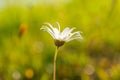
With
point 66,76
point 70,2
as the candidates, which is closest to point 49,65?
point 66,76

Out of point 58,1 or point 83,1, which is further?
point 58,1

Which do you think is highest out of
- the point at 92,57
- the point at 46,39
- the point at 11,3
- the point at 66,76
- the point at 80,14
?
the point at 11,3

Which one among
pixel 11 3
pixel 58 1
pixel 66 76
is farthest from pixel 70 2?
pixel 66 76

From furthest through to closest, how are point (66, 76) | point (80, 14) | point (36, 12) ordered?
point (36, 12) → point (80, 14) → point (66, 76)

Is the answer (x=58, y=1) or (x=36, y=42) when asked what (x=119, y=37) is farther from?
(x=58, y=1)

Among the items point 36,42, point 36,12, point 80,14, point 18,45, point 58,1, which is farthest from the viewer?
point 58,1

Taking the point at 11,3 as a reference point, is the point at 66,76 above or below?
below
